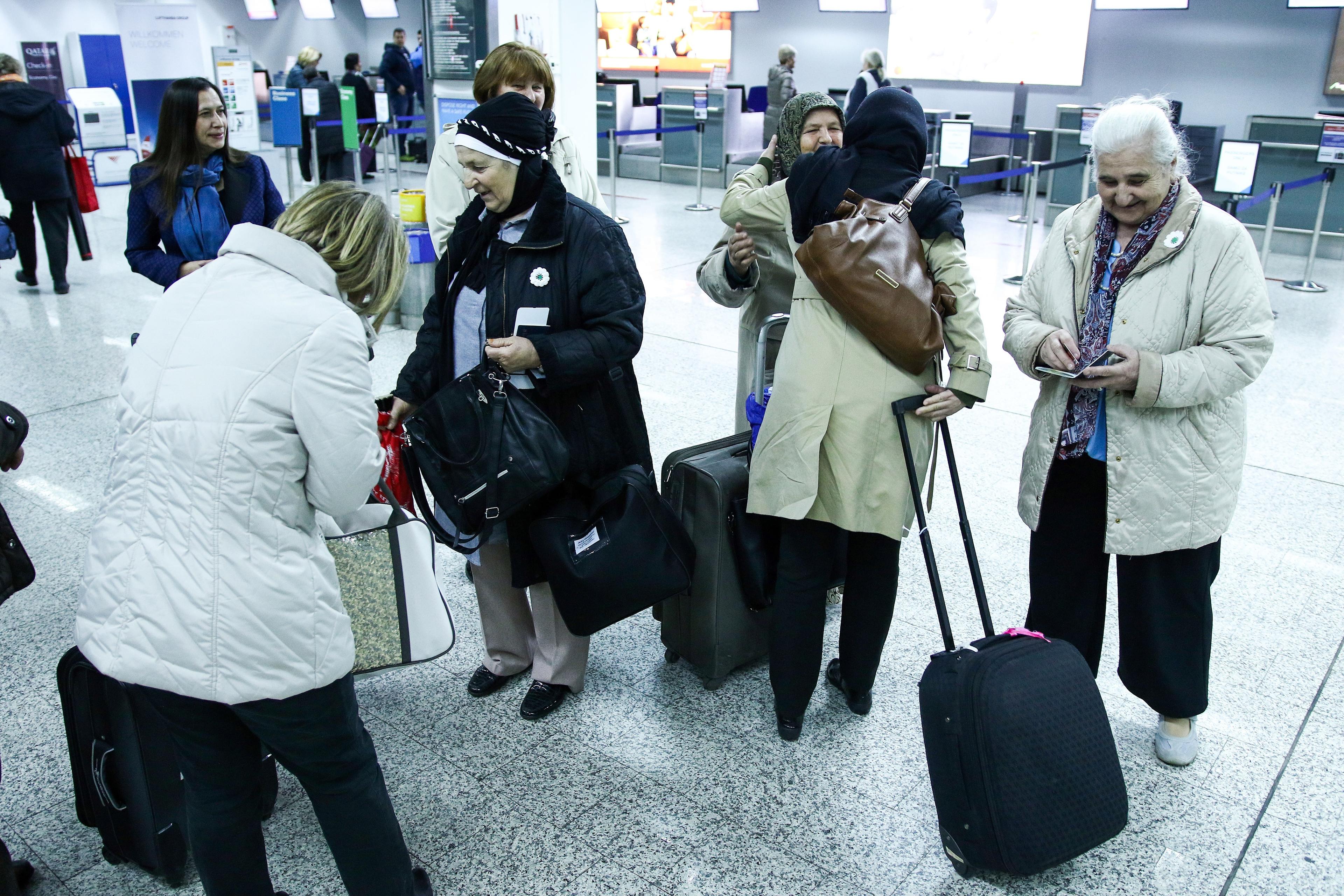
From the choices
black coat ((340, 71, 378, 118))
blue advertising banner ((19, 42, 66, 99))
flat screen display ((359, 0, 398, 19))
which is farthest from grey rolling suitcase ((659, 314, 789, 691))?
flat screen display ((359, 0, 398, 19))

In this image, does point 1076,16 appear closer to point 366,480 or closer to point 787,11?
point 787,11

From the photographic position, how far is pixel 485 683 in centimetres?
273

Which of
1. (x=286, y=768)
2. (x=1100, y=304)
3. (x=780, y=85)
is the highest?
(x=780, y=85)

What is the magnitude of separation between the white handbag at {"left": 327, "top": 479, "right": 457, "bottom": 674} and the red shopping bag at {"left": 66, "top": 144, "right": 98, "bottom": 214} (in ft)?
21.3

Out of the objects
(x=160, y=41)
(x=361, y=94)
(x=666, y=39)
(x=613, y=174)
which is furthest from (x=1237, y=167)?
(x=666, y=39)

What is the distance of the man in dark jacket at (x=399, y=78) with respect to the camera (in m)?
15.4

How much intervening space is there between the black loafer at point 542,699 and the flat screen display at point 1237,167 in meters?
6.81

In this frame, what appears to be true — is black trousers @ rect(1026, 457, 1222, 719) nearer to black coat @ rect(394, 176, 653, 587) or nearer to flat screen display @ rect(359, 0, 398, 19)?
black coat @ rect(394, 176, 653, 587)

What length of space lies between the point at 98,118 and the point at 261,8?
889cm

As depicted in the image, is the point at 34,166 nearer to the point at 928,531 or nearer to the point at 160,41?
the point at 928,531

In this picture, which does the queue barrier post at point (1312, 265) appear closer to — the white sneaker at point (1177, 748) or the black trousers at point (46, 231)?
the white sneaker at point (1177, 748)

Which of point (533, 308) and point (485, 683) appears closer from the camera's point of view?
point (533, 308)

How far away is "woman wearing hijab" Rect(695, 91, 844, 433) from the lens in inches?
105

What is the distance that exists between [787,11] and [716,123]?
211 inches
